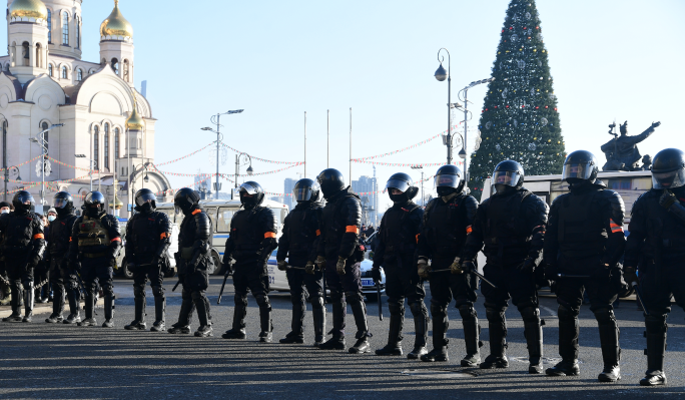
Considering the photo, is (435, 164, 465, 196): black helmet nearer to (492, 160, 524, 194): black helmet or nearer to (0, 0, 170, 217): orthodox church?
(492, 160, 524, 194): black helmet

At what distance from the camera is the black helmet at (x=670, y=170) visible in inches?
241

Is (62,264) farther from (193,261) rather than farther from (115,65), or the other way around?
(115,65)

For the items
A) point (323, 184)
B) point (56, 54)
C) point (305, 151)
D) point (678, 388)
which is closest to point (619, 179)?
A: point (323, 184)

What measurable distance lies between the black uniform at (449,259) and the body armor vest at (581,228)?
3.12 ft

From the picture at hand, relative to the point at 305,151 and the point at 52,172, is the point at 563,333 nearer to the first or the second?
the point at 305,151

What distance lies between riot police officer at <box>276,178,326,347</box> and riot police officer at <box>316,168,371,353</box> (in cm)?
30

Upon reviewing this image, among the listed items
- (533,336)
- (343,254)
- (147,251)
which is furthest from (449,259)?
(147,251)

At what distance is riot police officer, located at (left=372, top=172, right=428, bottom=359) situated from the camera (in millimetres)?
7707

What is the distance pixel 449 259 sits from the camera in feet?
24.0

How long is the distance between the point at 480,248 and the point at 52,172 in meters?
65.7

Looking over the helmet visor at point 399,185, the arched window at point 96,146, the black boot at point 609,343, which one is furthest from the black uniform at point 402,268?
the arched window at point 96,146

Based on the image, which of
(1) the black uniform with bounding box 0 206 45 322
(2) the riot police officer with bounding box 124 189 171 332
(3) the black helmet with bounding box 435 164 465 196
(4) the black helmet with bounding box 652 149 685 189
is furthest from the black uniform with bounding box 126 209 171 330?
(4) the black helmet with bounding box 652 149 685 189

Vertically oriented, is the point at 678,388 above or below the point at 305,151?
below

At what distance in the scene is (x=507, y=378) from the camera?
6441mm
